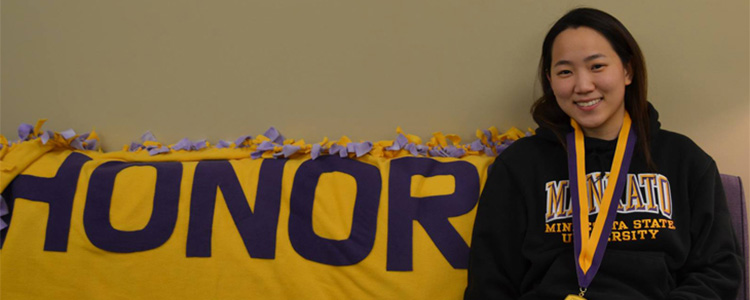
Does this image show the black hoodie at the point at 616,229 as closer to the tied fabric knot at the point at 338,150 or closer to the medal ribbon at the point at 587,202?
the medal ribbon at the point at 587,202

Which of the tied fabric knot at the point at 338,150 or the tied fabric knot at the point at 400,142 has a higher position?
the tied fabric knot at the point at 400,142

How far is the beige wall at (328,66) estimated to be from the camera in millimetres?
1599

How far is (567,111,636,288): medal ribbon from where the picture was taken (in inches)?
51.3

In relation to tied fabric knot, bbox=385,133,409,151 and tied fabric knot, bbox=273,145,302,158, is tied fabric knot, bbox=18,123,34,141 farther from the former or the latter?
tied fabric knot, bbox=385,133,409,151

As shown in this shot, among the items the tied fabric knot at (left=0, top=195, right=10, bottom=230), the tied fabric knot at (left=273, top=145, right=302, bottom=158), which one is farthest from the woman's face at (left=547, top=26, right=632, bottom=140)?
the tied fabric knot at (left=0, top=195, right=10, bottom=230)

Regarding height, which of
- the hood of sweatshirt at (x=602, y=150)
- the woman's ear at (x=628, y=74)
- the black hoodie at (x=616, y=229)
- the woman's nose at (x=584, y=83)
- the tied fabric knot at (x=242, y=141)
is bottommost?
the black hoodie at (x=616, y=229)

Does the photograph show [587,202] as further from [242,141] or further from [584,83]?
[242,141]

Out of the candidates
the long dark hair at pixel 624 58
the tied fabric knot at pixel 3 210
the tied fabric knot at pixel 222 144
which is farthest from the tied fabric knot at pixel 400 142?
the tied fabric knot at pixel 3 210

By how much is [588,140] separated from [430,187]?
1.30ft

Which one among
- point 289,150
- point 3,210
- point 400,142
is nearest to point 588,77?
point 400,142

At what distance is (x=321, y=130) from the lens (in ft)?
5.97

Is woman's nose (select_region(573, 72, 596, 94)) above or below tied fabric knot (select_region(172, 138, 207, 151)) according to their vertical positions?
above

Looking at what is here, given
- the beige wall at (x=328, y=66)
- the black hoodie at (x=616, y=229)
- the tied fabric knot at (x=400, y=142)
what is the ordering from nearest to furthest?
the black hoodie at (x=616, y=229) → the beige wall at (x=328, y=66) → the tied fabric knot at (x=400, y=142)

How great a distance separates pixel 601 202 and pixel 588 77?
0.27 meters
